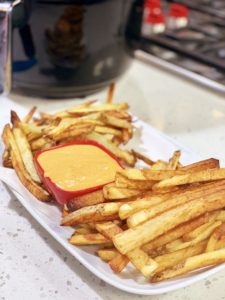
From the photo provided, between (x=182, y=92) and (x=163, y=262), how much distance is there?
2.29 ft

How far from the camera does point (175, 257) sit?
610 mm

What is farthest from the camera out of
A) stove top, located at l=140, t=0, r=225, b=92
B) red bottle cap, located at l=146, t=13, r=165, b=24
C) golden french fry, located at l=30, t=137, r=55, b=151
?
red bottle cap, located at l=146, t=13, r=165, b=24

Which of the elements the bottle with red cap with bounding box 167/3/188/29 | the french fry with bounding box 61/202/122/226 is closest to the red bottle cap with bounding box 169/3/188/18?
the bottle with red cap with bounding box 167/3/188/29

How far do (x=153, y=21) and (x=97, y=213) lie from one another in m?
0.88

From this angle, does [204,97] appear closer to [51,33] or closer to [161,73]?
[161,73]

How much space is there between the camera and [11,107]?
3.25 ft

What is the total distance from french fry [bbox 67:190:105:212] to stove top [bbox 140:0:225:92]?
2.06 ft

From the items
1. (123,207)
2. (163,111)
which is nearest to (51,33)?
(163,111)

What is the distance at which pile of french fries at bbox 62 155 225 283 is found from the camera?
59 centimetres

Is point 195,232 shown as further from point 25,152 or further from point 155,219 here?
point 25,152

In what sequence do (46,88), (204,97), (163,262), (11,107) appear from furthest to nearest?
1. (204,97)
2. (46,88)
3. (11,107)
4. (163,262)

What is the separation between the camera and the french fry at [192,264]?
0.59 metres

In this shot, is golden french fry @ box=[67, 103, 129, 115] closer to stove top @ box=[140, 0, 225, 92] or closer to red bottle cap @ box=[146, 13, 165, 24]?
stove top @ box=[140, 0, 225, 92]

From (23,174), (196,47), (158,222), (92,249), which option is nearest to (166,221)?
(158,222)
